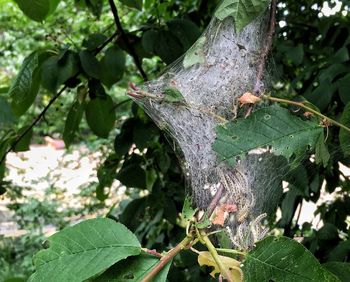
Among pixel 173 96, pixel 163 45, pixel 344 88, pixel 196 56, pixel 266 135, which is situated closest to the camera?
pixel 266 135

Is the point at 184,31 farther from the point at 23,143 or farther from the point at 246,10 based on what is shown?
the point at 246,10

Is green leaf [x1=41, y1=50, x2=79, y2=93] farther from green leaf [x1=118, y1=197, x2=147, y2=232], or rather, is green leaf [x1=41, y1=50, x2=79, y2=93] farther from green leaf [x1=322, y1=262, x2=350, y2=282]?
green leaf [x1=322, y1=262, x2=350, y2=282]

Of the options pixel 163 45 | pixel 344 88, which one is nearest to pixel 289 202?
pixel 344 88

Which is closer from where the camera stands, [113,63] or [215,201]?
[215,201]

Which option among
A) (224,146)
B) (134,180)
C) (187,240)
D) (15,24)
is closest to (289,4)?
(134,180)

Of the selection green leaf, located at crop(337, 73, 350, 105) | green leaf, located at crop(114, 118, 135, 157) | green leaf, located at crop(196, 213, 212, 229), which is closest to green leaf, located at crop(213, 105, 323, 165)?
green leaf, located at crop(196, 213, 212, 229)

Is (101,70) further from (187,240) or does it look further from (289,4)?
(187,240)

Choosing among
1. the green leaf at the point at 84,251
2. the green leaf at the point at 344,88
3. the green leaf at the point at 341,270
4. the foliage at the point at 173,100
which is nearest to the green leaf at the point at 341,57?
the foliage at the point at 173,100
